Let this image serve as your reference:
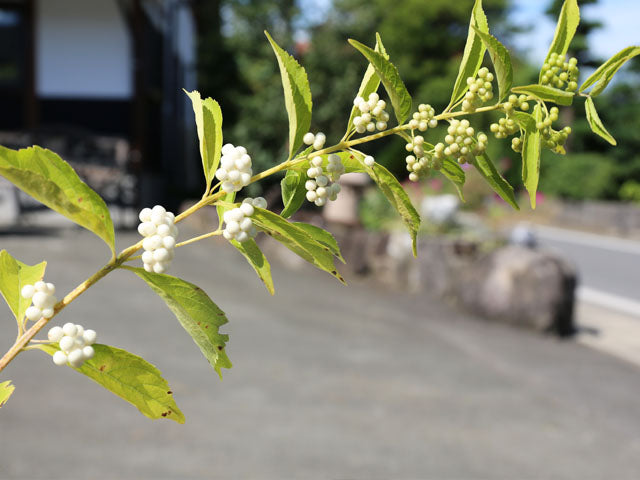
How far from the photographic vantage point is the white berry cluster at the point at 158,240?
1.44 feet

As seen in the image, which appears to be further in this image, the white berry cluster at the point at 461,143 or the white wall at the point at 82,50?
the white wall at the point at 82,50

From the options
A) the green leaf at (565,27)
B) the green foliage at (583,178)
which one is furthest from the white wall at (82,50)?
the green foliage at (583,178)

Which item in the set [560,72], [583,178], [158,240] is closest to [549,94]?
[560,72]

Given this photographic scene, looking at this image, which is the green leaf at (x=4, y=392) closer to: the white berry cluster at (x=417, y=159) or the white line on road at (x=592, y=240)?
the white berry cluster at (x=417, y=159)

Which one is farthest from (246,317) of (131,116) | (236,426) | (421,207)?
(131,116)

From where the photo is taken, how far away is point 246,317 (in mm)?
7773

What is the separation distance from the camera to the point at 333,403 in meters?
5.60

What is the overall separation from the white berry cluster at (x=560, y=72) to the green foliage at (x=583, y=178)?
2274cm

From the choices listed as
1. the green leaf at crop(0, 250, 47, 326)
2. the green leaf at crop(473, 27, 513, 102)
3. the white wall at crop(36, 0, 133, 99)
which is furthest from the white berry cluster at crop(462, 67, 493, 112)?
the white wall at crop(36, 0, 133, 99)

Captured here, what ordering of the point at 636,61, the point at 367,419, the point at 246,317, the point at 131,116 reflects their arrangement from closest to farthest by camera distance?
the point at 367,419, the point at 246,317, the point at 131,116, the point at 636,61

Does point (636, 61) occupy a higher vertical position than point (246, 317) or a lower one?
higher

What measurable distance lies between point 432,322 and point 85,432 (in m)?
4.39

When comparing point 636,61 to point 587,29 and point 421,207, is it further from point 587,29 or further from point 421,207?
point 421,207

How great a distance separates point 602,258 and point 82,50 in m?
11.0
